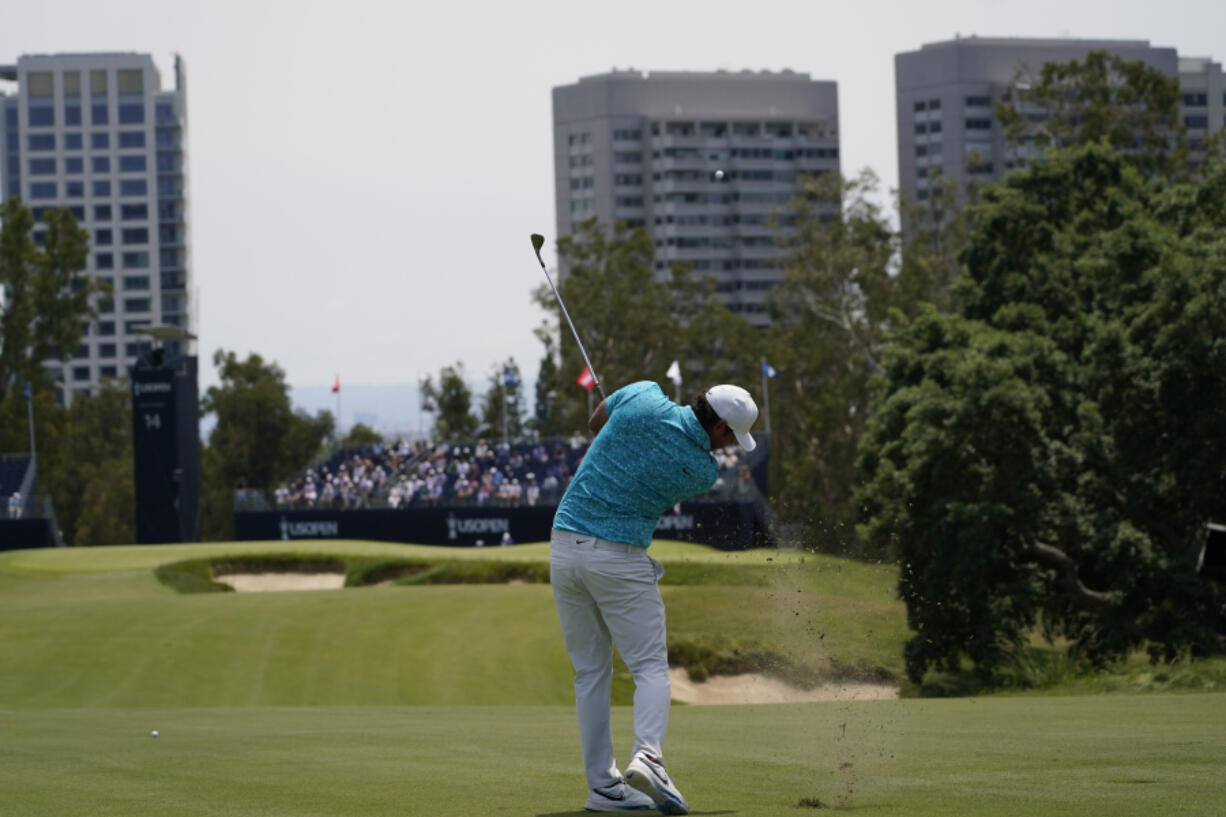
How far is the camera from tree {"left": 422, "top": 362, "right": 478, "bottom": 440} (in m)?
100

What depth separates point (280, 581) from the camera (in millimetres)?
45406

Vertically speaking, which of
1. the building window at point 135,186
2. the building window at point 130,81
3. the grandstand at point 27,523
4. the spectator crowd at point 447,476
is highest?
the building window at point 130,81

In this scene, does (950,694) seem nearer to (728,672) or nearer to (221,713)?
(728,672)

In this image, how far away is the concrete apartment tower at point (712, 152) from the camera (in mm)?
177625

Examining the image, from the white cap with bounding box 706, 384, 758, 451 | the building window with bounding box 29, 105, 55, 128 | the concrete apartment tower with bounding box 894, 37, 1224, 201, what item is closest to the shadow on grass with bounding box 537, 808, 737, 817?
the white cap with bounding box 706, 384, 758, 451

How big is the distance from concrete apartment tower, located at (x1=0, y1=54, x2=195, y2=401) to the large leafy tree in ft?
543

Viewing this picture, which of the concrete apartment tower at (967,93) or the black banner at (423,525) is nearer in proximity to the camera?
the black banner at (423,525)

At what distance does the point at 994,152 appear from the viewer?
172875 millimetres

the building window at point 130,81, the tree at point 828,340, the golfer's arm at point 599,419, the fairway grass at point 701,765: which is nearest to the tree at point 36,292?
the tree at point 828,340

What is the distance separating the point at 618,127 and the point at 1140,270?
150m

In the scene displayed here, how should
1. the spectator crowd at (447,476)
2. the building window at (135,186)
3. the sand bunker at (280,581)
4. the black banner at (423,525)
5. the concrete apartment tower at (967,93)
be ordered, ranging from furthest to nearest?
1. the building window at (135,186)
2. the concrete apartment tower at (967,93)
3. the spectator crowd at (447,476)
4. the black banner at (423,525)
5. the sand bunker at (280,581)

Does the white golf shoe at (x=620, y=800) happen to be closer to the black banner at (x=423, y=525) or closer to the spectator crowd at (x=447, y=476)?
the spectator crowd at (x=447, y=476)

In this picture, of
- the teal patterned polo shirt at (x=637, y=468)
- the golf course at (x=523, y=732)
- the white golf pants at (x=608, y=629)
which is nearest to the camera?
the white golf pants at (x=608, y=629)

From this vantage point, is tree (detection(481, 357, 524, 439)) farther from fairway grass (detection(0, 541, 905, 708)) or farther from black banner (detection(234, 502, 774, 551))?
fairway grass (detection(0, 541, 905, 708))
